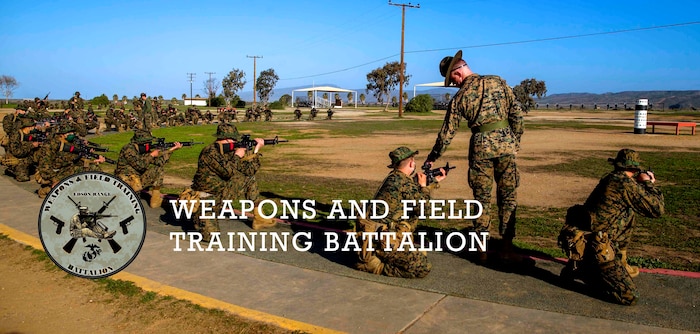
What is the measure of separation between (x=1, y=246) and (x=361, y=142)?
17.7 metres

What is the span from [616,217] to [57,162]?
31.5ft

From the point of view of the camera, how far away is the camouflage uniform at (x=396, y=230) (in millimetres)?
5492

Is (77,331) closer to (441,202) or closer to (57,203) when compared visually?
(57,203)

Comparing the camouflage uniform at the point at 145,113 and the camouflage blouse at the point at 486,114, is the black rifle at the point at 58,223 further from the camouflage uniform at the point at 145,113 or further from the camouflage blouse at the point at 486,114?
the camouflage uniform at the point at 145,113

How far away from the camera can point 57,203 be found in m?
4.07

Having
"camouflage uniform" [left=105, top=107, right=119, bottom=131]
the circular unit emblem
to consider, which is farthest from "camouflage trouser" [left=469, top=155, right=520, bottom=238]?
"camouflage uniform" [left=105, top=107, right=119, bottom=131]

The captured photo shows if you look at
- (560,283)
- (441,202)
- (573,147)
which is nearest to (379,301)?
(560,283)

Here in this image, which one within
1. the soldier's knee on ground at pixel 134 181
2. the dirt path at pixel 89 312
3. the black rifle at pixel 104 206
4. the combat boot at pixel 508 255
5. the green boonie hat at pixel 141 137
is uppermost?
the green boonie hat at pixel 141 137

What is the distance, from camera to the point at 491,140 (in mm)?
5969

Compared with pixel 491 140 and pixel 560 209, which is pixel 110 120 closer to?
pixel 560 209

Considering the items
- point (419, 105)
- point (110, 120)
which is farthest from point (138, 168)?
point (419, 105)

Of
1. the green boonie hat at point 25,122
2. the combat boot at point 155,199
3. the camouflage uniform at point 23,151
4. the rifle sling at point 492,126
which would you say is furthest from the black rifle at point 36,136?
Answer: the rifle sling at point 492,126

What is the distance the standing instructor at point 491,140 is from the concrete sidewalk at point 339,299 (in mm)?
647

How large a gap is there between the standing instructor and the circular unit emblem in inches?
130
